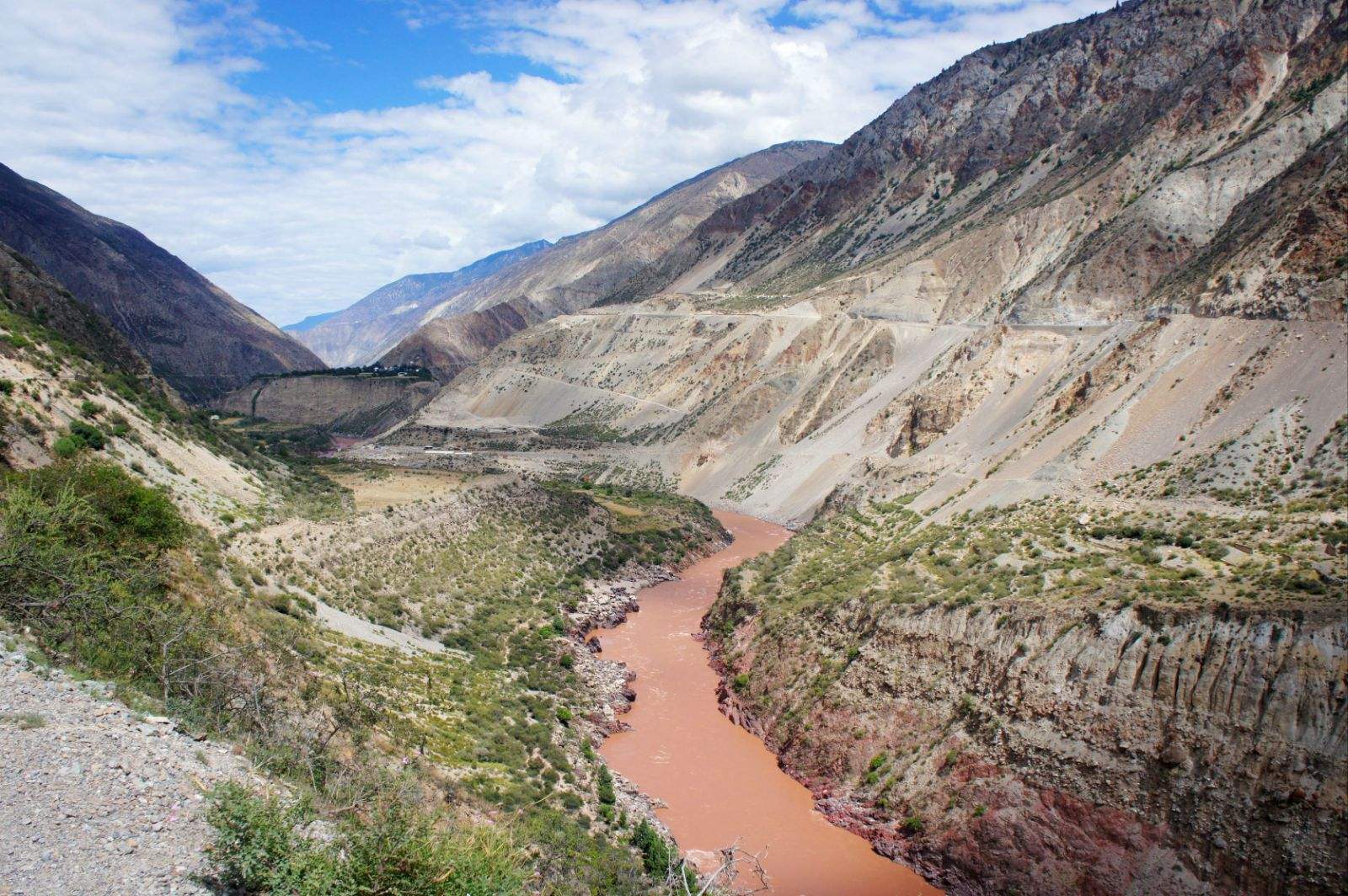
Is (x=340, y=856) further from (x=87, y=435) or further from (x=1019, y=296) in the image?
(x=1019, y=296)

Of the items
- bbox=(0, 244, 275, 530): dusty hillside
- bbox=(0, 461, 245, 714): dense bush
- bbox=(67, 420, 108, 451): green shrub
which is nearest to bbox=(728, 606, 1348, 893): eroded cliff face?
bbox=(0, 461, 245, 714): dense bush

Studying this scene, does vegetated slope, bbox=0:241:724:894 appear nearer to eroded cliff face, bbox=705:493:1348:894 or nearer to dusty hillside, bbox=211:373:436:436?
eroded cliff face, bbox=705:493:1348:894

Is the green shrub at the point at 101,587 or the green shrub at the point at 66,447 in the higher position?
the green shrub at the point at 66,447

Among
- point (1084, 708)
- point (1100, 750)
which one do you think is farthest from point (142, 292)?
point (1100, 750)

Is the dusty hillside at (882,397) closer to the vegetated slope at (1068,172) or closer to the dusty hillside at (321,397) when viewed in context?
the vegetated slope at (1068,172)

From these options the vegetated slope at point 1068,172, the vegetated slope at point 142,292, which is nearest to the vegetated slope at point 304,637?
the vegetated slope at point 1068,172

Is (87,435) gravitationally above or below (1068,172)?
below
